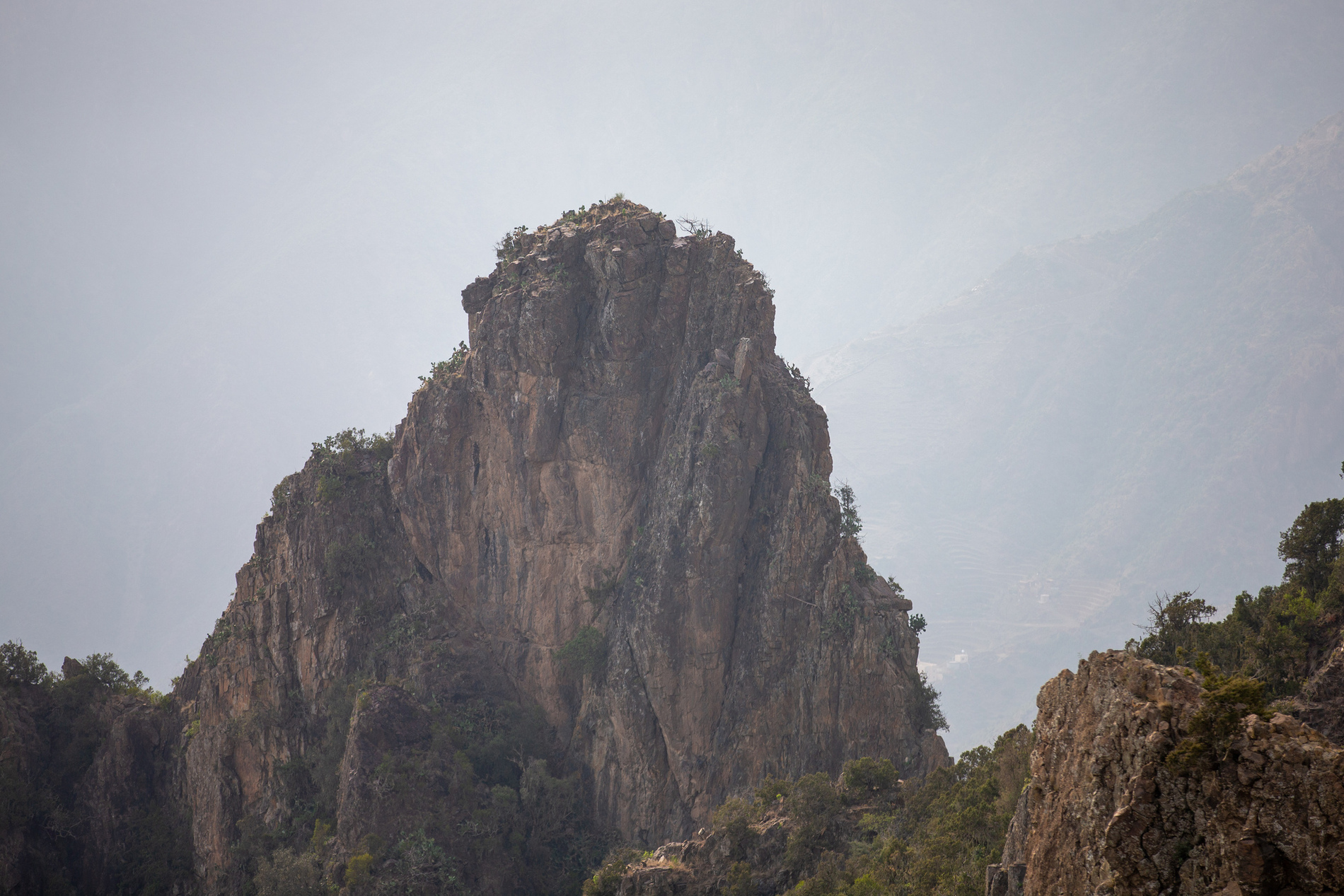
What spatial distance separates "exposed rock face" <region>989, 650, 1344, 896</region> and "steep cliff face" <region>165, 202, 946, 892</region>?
31231 mm

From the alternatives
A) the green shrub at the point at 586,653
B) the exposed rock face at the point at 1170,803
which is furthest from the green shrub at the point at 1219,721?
the green shrub at the point at 586,653

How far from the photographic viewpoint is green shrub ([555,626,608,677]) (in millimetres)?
61219

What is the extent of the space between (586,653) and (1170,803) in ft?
158

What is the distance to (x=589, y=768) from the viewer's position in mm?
61531

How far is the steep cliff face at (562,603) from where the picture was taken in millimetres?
55562

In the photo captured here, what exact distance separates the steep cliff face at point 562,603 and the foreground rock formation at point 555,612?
0.64 ft

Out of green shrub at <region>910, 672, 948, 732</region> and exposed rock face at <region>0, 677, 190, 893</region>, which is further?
exposed rock face at <region>0, 677, 190, 893</region>

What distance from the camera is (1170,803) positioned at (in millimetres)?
16641

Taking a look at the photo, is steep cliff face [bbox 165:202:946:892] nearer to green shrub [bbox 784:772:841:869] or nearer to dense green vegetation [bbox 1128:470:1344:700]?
green shrub [bbox 784:772:841:869]

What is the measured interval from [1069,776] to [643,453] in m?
44.8

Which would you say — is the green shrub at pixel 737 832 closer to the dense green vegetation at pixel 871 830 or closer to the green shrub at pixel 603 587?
the dense green vegetation at pixel 871 830

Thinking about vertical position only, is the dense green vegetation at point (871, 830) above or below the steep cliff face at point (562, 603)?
below

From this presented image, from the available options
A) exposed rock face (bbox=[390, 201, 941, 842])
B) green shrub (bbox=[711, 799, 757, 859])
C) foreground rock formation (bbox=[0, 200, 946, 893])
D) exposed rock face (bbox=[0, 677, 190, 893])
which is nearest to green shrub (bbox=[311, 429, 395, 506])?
foreground rock formation (bbox=[0, 200, 946, 893])

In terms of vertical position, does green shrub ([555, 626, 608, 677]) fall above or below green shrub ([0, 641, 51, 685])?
below
